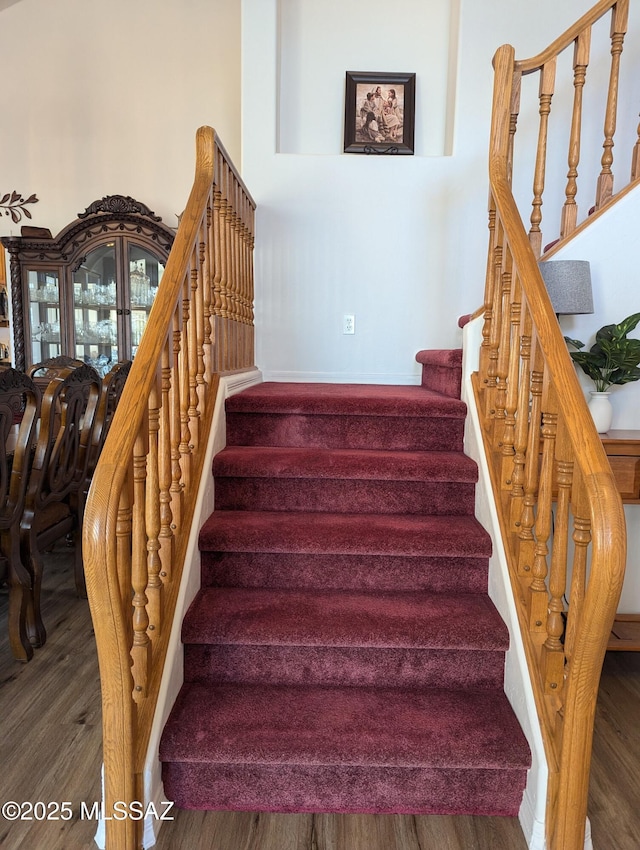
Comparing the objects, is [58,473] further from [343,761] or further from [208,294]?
[343,761]

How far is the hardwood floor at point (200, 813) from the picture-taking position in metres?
1.38

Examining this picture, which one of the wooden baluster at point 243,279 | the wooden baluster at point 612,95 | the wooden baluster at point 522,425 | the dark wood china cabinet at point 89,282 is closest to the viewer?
the wooden baluster at point 522,425

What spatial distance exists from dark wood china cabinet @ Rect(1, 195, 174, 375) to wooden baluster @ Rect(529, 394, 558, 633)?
3.40 metres

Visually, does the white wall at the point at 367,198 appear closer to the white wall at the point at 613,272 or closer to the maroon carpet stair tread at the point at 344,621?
the white wall at the point at 613,272

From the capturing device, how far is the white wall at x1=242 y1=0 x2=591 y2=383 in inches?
130

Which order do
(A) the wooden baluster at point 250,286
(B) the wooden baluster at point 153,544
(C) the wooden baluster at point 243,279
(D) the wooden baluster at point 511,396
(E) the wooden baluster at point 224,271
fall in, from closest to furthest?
(B) the wooden baluster at point 153,544, (D) the wooden baluster at point 511,396, (E) the wooden baluster at point 224,271, (C) the wooden baluster at point 243,279, (A) the wooden baluster at point 250,286

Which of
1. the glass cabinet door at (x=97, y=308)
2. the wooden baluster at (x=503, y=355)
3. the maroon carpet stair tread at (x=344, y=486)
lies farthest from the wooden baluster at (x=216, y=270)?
the glass cabinet door at (x=97, y=308)

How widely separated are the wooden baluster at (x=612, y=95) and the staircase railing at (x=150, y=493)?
5.37 ft

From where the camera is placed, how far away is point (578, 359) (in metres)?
2.21

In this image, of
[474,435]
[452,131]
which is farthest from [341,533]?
[452,131]

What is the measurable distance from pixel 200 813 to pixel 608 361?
6.84 ft

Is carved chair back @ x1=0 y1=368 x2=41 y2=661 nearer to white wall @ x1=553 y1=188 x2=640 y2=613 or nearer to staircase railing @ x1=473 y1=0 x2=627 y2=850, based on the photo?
staircase railing @ x1=473 y1=0 x2=627 y2=850

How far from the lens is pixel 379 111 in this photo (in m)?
3.43

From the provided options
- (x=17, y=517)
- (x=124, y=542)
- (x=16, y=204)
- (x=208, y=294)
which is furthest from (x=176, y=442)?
(x=16, y=204)
